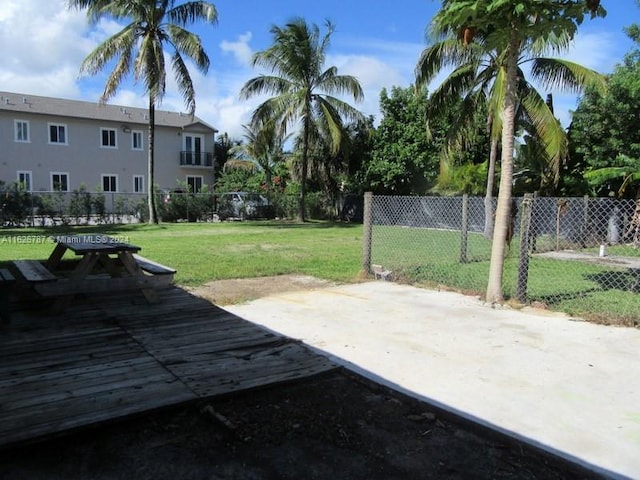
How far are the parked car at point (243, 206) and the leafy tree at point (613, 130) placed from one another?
53.3ft

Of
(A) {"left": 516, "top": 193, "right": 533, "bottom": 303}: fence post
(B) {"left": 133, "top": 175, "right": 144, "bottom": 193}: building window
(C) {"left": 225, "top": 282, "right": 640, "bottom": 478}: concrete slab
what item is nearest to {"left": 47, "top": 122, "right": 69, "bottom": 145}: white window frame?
(B) {"left": 133, "top": 175, "right": 144, "bottom": 193}: building window

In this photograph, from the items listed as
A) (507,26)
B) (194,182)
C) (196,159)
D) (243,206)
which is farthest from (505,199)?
(194,182)

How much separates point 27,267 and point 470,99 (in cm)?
1363

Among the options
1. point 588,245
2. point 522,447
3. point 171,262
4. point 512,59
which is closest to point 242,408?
point 522,447

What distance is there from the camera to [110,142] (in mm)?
33219

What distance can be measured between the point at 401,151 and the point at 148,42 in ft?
41.4

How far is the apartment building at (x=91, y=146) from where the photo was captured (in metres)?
30.2

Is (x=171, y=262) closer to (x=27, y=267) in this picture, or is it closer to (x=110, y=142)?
(x=27, y=267)

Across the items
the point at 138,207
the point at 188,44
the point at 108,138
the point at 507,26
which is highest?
the point at 188,44

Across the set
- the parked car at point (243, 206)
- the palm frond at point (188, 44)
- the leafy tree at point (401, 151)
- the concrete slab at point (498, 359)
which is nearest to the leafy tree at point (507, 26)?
the concrete slab at point (498, 359)

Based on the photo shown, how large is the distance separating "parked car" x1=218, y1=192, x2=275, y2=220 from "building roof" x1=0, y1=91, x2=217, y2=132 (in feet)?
18.1

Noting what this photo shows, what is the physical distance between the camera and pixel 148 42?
2173cm

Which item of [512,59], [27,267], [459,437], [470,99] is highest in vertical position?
[470,99]
